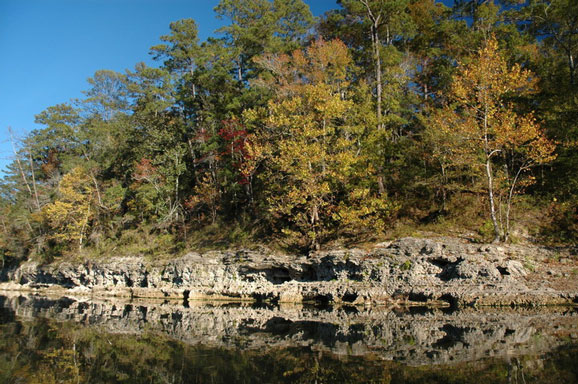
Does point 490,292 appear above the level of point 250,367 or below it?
above

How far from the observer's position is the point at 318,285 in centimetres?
2036

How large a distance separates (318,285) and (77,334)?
448 inches

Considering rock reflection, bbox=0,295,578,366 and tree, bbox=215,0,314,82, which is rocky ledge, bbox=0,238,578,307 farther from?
tree, bbox=215,0,314,82

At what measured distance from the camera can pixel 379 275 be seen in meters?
18.9

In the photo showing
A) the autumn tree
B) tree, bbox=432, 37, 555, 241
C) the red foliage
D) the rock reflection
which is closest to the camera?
the rock reflection

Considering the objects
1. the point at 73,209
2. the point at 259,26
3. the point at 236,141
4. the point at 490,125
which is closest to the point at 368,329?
the point at 490,125

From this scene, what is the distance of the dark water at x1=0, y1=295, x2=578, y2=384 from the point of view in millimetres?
7992

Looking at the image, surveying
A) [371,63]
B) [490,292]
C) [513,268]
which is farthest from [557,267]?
[371,63]

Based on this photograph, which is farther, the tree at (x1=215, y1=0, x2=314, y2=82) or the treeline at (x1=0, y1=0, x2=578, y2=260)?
the tree at (x1=215, y1=0, x2=314, y2=82)

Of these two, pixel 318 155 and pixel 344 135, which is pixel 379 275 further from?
pixel 344 135

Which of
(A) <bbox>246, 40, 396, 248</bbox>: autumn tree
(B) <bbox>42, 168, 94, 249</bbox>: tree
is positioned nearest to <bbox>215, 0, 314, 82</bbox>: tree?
(A) <bbox>246, 40, 396, 248</bbox>: autumn tree

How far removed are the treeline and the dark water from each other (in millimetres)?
7513

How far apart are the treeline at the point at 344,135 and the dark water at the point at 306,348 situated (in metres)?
7.51

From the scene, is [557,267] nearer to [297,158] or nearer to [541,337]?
[541,337]
